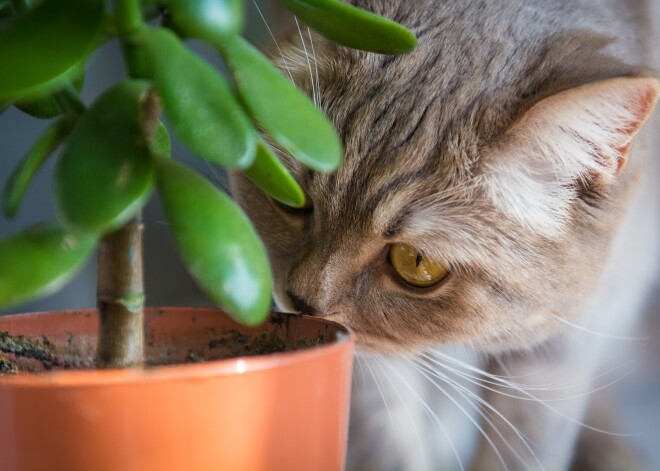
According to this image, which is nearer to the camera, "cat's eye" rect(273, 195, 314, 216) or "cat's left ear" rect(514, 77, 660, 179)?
"cat's left ear" rect(514, 77, 660, 179)

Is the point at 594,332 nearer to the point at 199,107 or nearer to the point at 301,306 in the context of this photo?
the point at 301,306

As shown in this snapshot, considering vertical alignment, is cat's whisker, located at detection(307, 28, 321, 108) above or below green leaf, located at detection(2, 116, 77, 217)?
above

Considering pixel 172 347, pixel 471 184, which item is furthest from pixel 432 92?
pixel 172 347

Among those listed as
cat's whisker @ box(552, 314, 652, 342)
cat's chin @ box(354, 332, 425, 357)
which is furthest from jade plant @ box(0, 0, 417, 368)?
cat's whisker @ box(552, 314, 652, 342)

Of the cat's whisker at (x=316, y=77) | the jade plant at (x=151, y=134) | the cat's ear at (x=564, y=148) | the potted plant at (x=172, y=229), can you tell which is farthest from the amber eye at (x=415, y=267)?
the jade plant at (x=151, y=134)

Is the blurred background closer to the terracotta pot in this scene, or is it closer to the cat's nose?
the cat's nose

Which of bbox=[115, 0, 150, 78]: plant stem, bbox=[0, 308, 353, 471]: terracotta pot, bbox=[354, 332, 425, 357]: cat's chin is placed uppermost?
bbox=[115, 0, 150, 78]: plant stem

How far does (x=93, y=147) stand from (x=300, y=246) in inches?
23.0

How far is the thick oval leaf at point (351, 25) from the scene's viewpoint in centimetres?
50

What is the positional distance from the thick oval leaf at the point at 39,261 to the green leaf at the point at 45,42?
0.09 metres

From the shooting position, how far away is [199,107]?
0.37 m

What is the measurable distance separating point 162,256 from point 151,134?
1.01 metres

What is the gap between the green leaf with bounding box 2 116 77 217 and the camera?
0.48m

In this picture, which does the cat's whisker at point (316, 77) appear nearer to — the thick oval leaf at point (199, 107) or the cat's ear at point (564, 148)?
the cat's ear at point (564, 148)
